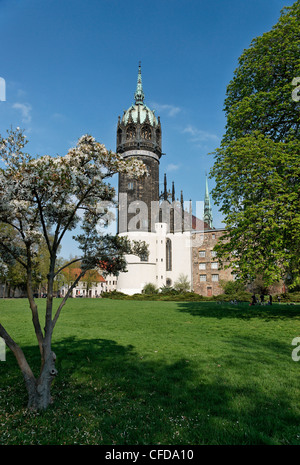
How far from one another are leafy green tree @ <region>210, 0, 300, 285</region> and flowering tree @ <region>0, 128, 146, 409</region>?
10059 mm

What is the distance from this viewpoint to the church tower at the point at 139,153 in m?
65.8

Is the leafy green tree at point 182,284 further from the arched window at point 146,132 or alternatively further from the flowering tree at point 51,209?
the flowering tree at point 51,209

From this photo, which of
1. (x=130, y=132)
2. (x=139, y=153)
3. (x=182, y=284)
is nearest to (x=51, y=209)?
(x=182, y=284)

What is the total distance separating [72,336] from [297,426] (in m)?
10.1

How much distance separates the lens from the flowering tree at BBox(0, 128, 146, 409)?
5.96 metres

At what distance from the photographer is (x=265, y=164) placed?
16266mm

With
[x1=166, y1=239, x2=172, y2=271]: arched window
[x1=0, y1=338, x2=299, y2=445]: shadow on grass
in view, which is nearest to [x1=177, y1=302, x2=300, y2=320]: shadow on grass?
[x1=0, y1=338, x2=299, y2=445]: shadow on grass

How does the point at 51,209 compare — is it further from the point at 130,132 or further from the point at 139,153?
the point at 130,132

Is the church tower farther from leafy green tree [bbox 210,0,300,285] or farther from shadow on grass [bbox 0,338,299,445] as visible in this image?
shadow on grass [bbox 0,338,299,445]

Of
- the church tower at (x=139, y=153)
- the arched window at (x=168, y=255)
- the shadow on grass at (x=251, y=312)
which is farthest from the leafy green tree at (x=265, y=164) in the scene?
the arched window at (x=168, y=255)

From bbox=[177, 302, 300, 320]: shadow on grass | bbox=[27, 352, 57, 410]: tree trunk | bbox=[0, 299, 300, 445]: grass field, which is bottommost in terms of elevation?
bbox=[177, 302, 300, 320]: shadow on grass

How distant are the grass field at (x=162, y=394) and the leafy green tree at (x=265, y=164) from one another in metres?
5.27

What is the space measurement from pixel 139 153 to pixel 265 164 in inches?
2169
